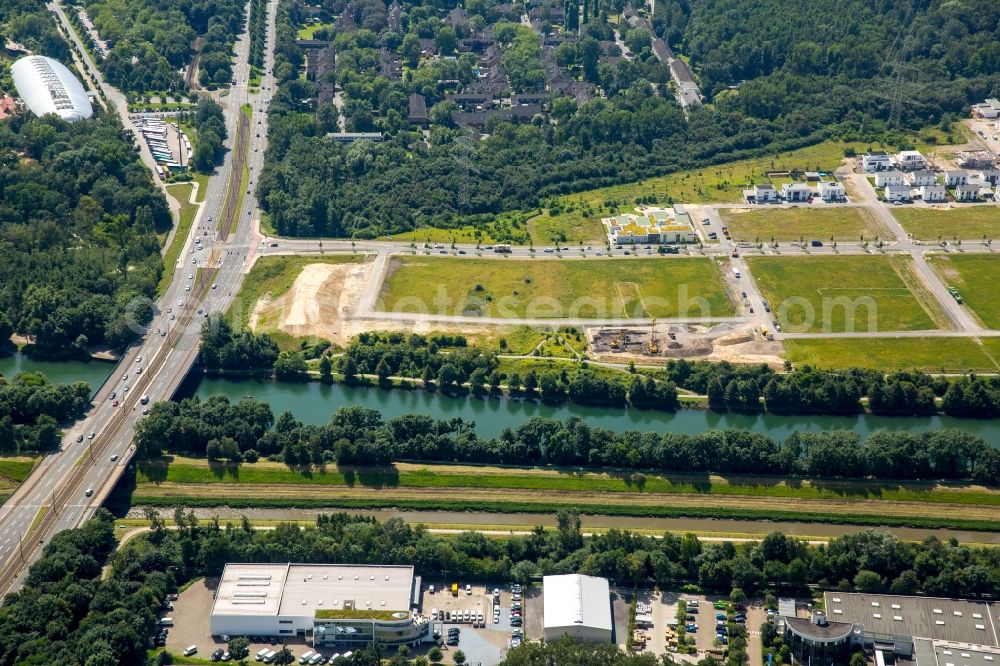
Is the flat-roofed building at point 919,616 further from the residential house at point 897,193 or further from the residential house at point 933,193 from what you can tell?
the residential house at point 933,193

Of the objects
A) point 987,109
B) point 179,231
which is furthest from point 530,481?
point 987,109

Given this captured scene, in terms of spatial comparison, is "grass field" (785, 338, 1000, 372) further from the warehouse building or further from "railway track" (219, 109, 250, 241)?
"railway track" (219, 109, 250, 241)

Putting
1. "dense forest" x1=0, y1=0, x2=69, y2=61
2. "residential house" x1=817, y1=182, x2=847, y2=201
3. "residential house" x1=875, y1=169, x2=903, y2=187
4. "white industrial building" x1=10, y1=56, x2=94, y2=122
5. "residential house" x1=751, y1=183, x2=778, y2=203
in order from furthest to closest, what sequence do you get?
"dense forest" x1=0, y1=0, x2=69, y2=61, "white industrial building" x1=10, y1=56, x2=94, y2=122, "residential house" x1=875, y1=169, x2=903, y2=187, "residential house" x1=817, y1=182, x2=847, y2=201, "residential house" x1=751, y1=183, x2=778, y2=203

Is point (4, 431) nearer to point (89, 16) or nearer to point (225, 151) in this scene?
point (225, 151)

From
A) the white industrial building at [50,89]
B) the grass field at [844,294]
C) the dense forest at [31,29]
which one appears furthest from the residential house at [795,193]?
the dense forest at [31,29]

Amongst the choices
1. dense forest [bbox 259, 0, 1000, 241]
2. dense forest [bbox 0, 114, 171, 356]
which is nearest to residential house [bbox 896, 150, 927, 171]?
dense forest [bbox 259, 0, 1000, 241]

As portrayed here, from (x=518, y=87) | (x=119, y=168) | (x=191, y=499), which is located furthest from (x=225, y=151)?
(x=191, y=499)
